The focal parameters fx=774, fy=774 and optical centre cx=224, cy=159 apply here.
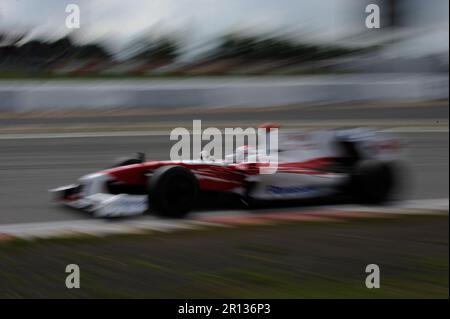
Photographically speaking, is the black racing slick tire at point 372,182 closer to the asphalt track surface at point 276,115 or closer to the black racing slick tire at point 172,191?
the asphalt track surface at point 276,115

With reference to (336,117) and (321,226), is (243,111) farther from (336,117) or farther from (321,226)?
(321,226)

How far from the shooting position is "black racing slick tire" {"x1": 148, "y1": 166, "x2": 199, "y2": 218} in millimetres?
4469

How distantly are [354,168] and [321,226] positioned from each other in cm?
108

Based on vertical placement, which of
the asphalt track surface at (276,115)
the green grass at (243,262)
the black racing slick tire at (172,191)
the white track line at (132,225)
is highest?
the asphalt track surface at (276,115)

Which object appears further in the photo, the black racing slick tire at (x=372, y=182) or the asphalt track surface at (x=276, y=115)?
the black racing slick tire at (x=372, y=182)

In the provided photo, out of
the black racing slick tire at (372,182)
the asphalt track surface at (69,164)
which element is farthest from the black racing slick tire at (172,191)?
the black racing slick tire at (372,182)

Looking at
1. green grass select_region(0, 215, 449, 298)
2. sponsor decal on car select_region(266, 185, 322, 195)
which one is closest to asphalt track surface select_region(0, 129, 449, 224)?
sponsor decal on car select_region(266, 185, 322, 195)

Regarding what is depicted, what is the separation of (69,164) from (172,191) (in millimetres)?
2570

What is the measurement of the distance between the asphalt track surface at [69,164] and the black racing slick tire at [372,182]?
0.32 meters

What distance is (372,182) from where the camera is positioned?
5.01 meters

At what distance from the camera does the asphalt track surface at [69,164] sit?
5074mm

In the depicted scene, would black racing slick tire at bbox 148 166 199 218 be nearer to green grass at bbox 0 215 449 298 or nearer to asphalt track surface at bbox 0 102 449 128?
green grass at bbox 0 215 449 298

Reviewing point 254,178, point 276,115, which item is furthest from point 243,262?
point 276,115
